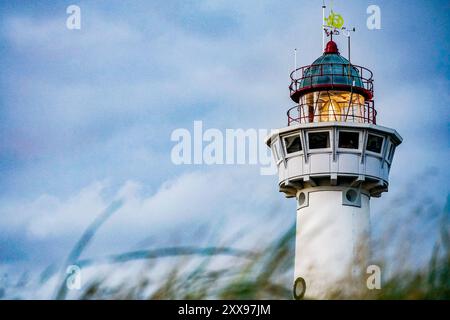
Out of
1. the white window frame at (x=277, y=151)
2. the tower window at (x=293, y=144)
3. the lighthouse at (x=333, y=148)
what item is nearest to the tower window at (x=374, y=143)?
the lighthouse at (x=333, y=148)

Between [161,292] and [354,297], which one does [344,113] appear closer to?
[354,297]

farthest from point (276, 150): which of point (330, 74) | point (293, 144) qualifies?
point (330, 74)

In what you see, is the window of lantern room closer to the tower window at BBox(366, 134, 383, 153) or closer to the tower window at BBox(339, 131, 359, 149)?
the tower window at BBox(339, 131, 359, 149)

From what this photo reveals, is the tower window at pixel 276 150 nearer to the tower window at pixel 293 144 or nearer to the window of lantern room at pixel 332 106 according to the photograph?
the tower window at pixel 293 144

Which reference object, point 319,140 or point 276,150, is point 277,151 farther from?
point 319,140
